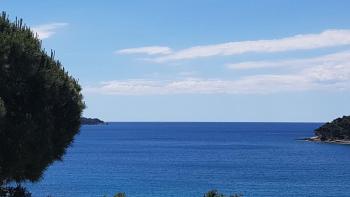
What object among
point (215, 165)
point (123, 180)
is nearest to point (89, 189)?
point (123, 180)

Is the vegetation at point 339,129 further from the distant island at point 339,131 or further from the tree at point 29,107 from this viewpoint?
the tree at point 29,107

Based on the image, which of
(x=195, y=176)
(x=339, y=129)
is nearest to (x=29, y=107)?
(x=195, y=176)

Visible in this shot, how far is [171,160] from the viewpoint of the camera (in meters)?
124

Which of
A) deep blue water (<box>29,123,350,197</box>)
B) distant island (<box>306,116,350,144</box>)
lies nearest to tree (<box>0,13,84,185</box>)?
deep blue water (<box>29,123,350,197</box>)

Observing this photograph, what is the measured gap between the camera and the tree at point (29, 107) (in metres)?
15.8

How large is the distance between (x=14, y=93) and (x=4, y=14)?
320cm

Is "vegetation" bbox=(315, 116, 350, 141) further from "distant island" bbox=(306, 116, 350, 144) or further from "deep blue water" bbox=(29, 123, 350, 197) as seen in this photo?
"deep blue water" bbox=(29, 123, 350, 197)

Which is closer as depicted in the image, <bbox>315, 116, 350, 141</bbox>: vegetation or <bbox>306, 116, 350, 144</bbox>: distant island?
<bbox>315, 116, 350, 141</bbox>: vegetation

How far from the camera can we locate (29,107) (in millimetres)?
16719

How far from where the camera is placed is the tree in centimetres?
1581

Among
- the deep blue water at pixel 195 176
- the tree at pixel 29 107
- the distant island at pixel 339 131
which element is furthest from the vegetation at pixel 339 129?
the tree at pixel 29 107

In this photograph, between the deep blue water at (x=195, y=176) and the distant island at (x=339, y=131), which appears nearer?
the deep blue water at (x=195, y=176)

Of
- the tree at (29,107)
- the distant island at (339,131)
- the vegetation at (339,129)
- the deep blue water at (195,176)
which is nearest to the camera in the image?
the tree at (29,107)

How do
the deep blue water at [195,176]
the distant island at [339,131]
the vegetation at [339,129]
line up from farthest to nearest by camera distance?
the distant island at [339,131] → the vegetation at [339,129] → the deep blue water at [195,176]
